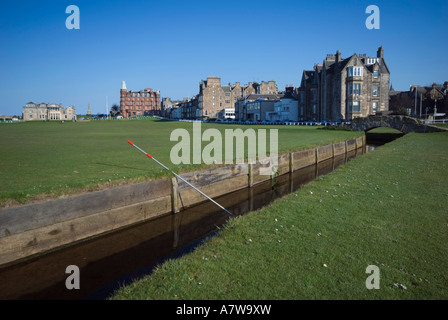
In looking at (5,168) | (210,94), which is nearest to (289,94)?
(210,94)

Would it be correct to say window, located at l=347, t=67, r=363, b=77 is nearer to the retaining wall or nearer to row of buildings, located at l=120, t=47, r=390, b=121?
row of buildings, located at l=120, t=47, r=390, b=121

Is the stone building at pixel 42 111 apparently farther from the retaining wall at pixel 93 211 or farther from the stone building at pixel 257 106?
the retaining wall at pixel 93 211

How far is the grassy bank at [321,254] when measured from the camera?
530 centimetres

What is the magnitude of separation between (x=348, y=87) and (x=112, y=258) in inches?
2669

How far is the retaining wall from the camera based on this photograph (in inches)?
349

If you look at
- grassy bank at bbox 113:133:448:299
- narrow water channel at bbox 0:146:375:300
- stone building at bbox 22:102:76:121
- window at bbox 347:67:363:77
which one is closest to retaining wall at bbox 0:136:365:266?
narrow water channel at bbox 0:146:375:300

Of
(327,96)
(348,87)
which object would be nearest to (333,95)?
(327,96)

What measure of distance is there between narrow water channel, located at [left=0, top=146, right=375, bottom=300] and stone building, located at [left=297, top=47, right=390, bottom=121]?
60.8 metres

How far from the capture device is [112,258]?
9531mm

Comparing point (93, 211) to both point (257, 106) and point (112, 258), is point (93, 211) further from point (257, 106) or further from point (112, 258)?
point (257, 106)

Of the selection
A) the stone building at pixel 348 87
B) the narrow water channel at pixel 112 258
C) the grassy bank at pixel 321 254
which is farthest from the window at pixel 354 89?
the grassy bank at pixel 321 254

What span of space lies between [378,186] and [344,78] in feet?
199
